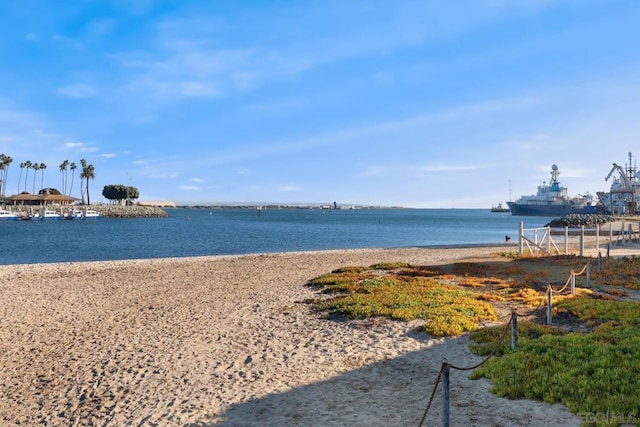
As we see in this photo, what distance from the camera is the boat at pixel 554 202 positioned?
566 feet

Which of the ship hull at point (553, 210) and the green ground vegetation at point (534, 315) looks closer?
the green ground vegetation at point (534, 315)

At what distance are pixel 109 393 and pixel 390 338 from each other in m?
7.64

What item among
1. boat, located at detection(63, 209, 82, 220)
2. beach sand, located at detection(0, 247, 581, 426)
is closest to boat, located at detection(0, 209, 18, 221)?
boat, located at detection(63, 209, 82, 220)

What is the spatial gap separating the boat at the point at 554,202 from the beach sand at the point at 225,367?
A: 173 metres

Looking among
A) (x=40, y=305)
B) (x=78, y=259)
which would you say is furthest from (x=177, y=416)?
(x=78, y=259)

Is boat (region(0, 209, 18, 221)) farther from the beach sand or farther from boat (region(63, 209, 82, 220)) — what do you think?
the beach sand

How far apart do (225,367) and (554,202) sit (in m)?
192

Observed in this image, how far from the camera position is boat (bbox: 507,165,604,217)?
172 m

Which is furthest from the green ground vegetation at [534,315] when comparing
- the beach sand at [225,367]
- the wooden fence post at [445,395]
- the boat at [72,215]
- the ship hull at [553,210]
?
the ship hull at [553,210]

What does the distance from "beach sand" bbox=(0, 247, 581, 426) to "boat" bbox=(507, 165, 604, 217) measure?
17260cm

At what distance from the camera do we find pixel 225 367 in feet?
39.0

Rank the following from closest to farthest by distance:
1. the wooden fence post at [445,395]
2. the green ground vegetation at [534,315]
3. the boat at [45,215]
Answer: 1. the wooden fence post at [445,395]
2. the green ground vegetation at [534,315]
3. the boat at [45,215]

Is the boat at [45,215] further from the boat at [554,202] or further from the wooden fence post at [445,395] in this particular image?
the boat at [554,202]

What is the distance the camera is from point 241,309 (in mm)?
19016
